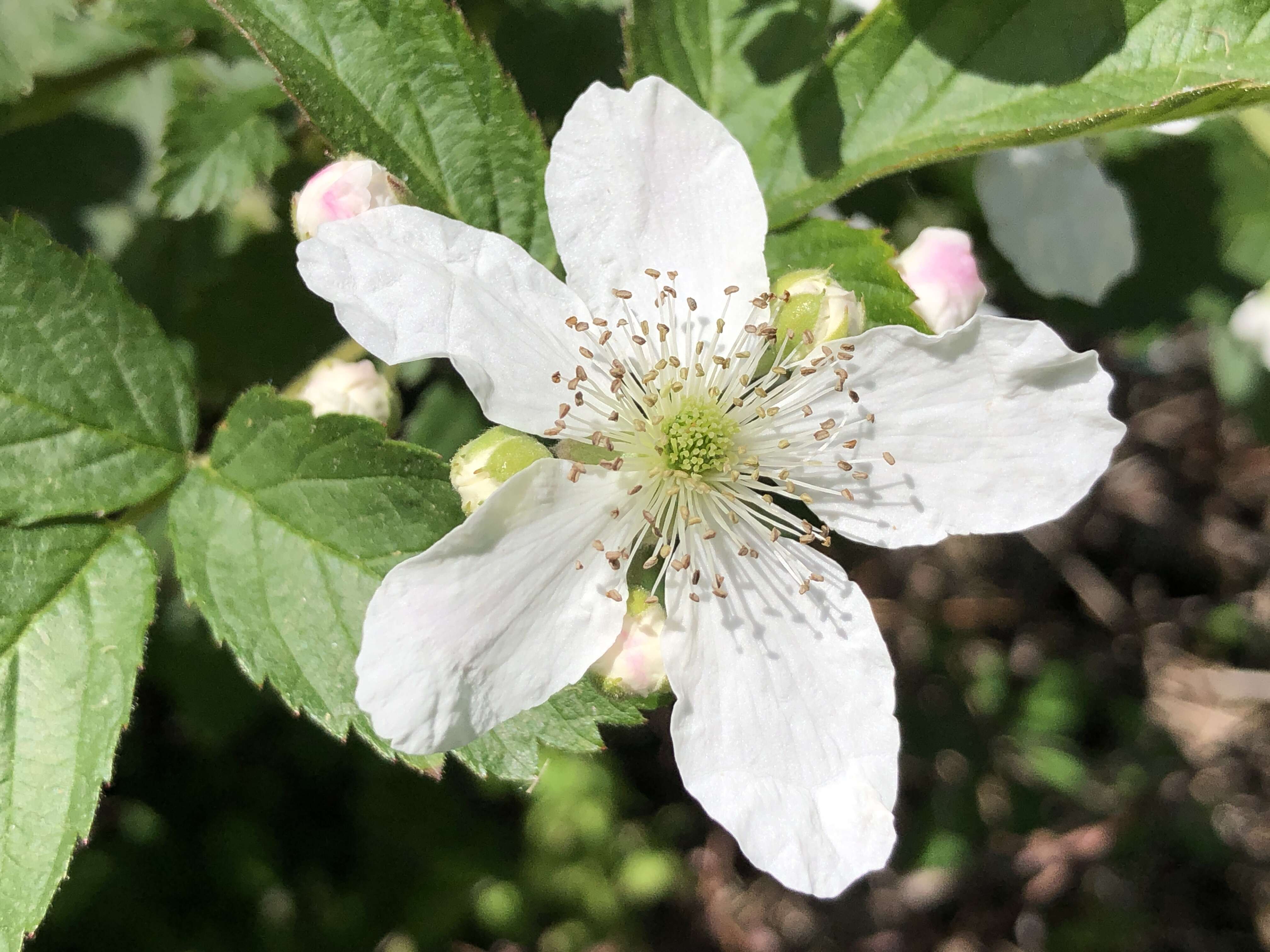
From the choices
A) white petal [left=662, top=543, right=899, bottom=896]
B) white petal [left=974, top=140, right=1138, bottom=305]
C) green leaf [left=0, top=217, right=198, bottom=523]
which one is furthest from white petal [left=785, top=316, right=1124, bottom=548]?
green leaf [left=0, top=217, right=198, bottom=523]

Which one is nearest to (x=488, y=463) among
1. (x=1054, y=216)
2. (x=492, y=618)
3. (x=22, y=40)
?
(x=492, y=618)

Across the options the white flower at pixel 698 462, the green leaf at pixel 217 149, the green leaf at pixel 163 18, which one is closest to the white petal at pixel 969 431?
the white flower at pixel 698 462

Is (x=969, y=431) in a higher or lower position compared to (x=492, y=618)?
lower

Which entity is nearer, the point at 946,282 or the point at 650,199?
the point at 650,199

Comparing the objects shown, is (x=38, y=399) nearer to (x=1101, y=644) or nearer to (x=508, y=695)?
(x=508, y=695)

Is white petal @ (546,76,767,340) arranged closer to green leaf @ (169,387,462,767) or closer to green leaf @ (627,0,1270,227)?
green leaf @ (627,0,1270,227)

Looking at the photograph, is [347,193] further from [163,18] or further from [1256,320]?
[1256,320]
